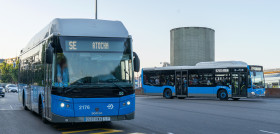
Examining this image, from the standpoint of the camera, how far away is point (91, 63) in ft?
29.7

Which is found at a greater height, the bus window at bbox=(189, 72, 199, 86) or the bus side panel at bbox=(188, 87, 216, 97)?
the bus window at bbox=(189, 72, 199, 86)

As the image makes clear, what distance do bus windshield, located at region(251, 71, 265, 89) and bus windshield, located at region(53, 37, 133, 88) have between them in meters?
17.8

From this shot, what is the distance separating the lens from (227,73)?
25875 millimetres

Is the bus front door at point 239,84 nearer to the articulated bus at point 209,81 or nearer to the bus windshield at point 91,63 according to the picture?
the articulated bus at point 209,81

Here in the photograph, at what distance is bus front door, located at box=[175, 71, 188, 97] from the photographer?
28.2 meters

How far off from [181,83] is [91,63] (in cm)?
2009

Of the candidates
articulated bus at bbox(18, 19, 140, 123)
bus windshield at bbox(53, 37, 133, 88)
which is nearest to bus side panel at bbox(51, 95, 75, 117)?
articulated bus at bbox(18, 19, 140, 123)

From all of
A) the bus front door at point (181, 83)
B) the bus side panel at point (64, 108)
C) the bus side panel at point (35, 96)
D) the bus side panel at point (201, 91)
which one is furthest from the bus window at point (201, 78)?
the bus side panel at point (64, 108)

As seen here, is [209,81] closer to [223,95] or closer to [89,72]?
[223,95]

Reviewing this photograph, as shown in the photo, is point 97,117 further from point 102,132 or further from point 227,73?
point 227,73

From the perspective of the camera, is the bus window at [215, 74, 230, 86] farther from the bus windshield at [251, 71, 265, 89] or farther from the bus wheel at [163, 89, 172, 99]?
the bus wheel at [163, 89, 172, 99]

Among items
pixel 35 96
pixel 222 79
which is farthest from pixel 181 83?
pixel 35 96

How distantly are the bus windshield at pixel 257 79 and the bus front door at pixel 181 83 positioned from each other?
550 centimetres

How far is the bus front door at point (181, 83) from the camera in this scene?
2819 cm
